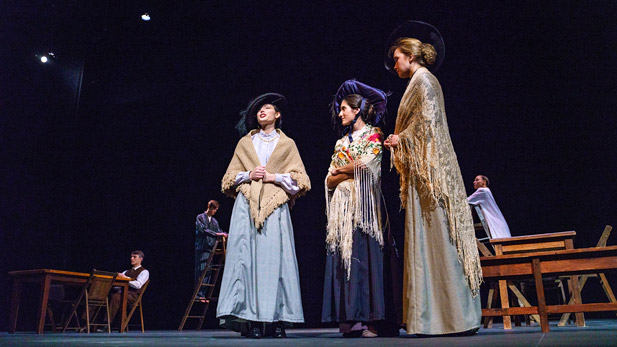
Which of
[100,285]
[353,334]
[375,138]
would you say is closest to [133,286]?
[100,285]

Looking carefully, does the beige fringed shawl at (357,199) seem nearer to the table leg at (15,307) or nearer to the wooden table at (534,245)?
the wooden table at (534,245)

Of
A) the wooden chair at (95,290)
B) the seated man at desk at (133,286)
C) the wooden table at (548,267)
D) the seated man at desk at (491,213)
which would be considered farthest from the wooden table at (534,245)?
the seated man at desk at (133,286)

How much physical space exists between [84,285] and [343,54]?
441 centimetres

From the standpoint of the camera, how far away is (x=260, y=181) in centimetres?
362

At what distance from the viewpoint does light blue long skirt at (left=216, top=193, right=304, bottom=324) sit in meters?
3.37

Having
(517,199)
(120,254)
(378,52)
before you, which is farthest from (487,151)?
(120,254)

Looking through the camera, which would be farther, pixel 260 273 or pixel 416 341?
pixel 260 273

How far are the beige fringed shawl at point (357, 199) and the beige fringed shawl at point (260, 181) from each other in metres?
0.31

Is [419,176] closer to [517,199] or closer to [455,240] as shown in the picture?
[455,240]

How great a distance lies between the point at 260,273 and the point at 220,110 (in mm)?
5014

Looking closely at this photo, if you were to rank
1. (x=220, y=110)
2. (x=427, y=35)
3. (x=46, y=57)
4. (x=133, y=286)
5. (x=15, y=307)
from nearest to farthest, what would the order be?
(x=427, y=35) < (x=15, y=307) < (x=133, y=286) < (x=46, y=57) < (x=220, y=110)

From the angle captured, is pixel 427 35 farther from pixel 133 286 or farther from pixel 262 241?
pixel 133 286

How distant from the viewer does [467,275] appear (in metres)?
2.80

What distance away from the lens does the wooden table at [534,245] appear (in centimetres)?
421
